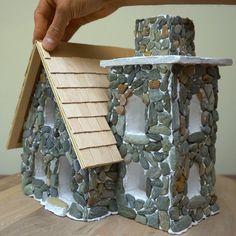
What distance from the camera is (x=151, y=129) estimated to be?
122 cm

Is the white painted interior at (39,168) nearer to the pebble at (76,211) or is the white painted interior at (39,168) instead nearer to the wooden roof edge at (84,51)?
the pebble at (76,211)

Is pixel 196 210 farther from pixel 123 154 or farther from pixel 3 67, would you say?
pixel 3 67

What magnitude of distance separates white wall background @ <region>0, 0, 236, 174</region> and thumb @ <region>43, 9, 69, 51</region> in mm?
528

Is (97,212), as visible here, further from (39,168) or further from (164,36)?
(164,36)

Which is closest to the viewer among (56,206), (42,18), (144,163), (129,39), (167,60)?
(167,60)

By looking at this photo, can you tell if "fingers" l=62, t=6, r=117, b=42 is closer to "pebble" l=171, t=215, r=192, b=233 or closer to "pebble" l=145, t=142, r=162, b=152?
"pebble" l=145, t=142, r=162, b=152

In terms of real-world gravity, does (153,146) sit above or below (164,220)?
above

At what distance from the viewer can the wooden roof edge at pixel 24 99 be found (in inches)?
55.4

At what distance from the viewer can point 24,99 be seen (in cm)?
148

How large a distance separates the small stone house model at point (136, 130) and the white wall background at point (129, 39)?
532mm

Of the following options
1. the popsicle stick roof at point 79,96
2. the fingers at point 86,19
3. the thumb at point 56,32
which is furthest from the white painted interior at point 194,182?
the fingers at point 86,19

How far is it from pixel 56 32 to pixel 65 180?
507 millimetres

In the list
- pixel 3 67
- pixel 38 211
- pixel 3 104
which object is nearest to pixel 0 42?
pixel 3 67

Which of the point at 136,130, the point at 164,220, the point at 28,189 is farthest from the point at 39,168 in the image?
the point at 164,220
